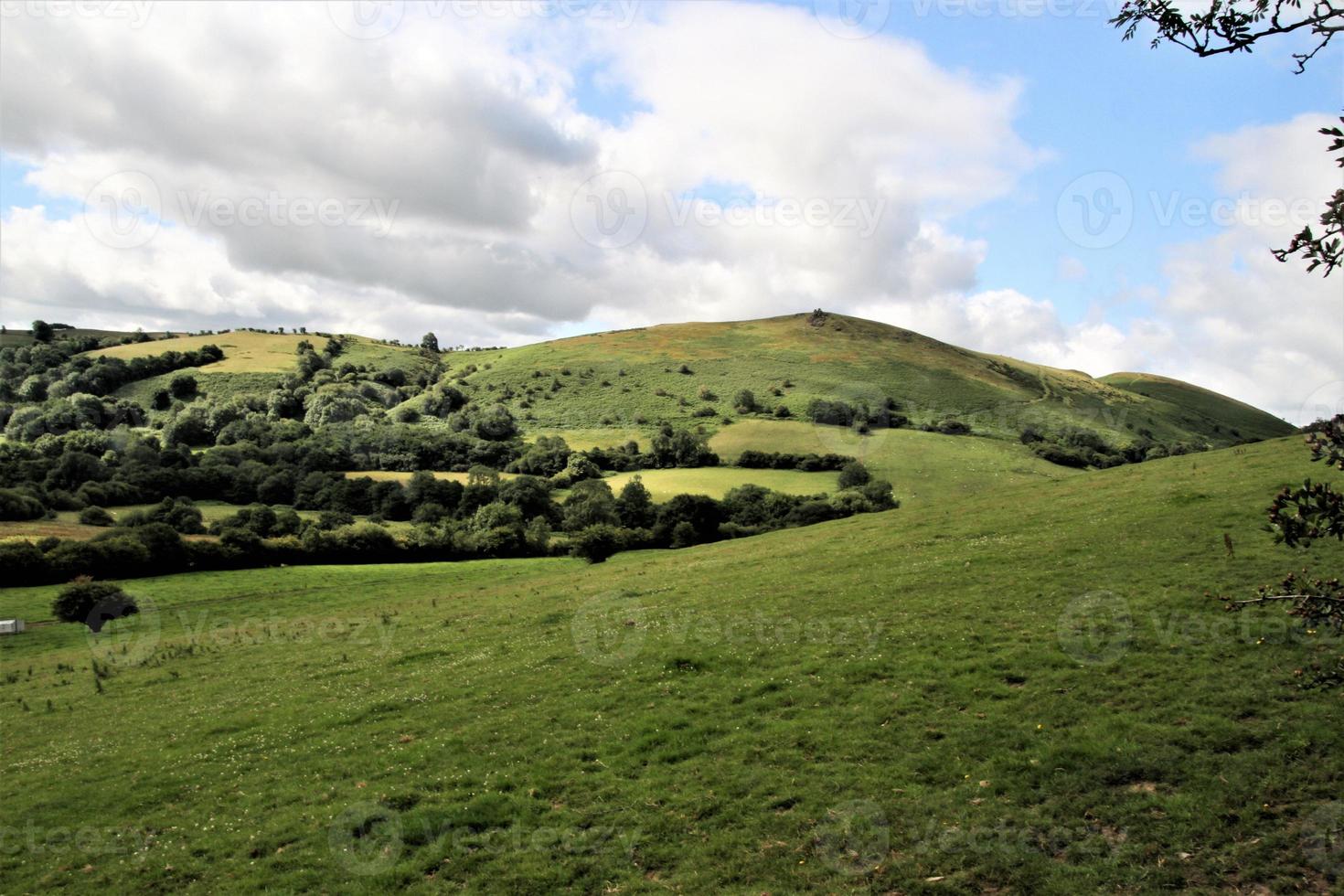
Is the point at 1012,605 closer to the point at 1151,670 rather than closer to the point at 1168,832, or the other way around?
the point at 1151,670

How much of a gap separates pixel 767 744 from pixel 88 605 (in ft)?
153

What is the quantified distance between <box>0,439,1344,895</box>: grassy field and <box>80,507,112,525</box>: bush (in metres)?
54.4

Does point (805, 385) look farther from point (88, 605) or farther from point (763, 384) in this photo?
point (88, 605)

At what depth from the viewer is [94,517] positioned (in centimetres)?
7844

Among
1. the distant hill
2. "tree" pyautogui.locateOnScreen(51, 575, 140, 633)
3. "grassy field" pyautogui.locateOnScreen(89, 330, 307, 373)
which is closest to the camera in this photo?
"tree" pyautogui.locateOnScreen(51, 575, 140, 633)

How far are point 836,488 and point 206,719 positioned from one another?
2997 inches

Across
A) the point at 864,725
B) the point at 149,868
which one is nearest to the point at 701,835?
the point at 864,725

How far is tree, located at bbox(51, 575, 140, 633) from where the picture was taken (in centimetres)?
4388

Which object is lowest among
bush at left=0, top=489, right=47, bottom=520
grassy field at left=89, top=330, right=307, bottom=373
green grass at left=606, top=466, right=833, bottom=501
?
bush at left=0, top=489, right=47, bottom=520

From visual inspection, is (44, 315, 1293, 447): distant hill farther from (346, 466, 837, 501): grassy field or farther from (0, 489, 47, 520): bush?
(0, 489, 47, 520): bush

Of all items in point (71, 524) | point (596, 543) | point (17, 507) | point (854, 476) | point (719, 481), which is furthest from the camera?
point (719, 481)

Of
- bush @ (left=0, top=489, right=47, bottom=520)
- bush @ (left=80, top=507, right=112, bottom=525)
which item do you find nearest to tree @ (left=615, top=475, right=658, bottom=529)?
bush @ (left=80, top=507, right=112, bottom=525)

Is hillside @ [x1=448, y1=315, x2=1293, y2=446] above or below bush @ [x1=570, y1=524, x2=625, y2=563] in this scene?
above

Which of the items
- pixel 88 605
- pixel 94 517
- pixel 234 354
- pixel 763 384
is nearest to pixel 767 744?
pixel 88 605
